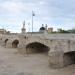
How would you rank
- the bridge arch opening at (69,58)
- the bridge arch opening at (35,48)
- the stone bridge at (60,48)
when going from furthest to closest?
the bridge arch opening at (35,48) → the bridge arch opening at (69,58) → the stone bridge at (60,48)

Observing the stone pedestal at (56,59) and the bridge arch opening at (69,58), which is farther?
the bridge arch opening at (69,58)

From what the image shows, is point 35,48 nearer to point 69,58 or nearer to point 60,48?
point 69,58

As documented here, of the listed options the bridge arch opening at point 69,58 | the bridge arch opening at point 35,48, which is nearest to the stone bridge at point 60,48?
the bridge arch opening at point 69,58

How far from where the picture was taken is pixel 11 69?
2216cm

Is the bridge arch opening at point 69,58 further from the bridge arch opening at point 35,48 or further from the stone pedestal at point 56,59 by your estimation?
the bridge arch opening at point 35,48

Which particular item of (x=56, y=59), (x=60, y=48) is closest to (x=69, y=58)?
(x=60, y=48)

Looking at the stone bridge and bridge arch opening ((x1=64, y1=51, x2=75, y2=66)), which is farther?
bridge arch opening ((x1=64, y1=51, x2=75, y2=66))

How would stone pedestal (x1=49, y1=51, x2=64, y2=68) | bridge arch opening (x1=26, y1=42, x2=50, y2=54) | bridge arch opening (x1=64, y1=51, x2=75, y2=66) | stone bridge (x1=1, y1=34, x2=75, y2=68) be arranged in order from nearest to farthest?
stone bridge (x1=1, y1=34, x2=75, y2=68)
stone pedestal (x1=49, y1=51, x2=64, y2=68)
bridge arch opening (x1=64, y1=51, x2=75, y2=66)
bridge arch opening (x1=26, y1=42, x2=50, y2=54)

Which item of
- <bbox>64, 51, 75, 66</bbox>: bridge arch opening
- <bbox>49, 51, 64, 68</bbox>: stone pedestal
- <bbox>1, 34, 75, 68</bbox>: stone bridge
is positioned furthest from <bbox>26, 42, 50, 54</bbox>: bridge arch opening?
<bbox>49, 51, 64, 68</bbox>: stone pedestal

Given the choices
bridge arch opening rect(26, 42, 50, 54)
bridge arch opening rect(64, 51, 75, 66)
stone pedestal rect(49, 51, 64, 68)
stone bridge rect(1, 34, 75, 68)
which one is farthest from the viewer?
bridge arch opening rect(26, 42, 50, 54)

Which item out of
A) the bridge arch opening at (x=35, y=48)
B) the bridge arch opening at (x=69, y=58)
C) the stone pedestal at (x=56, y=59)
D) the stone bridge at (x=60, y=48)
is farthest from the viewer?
the bridge arch opening at (x=35, y=48)

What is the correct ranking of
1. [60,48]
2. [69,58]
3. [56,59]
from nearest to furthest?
[56,59], [60,48], [69,58]

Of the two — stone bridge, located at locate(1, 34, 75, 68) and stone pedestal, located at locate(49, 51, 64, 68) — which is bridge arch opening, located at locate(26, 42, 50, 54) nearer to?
stone bridge, located at locate(1, 34, 75, 68)

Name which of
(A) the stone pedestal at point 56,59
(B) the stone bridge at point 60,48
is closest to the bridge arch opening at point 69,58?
(B) the stone bridge at point 60,48
